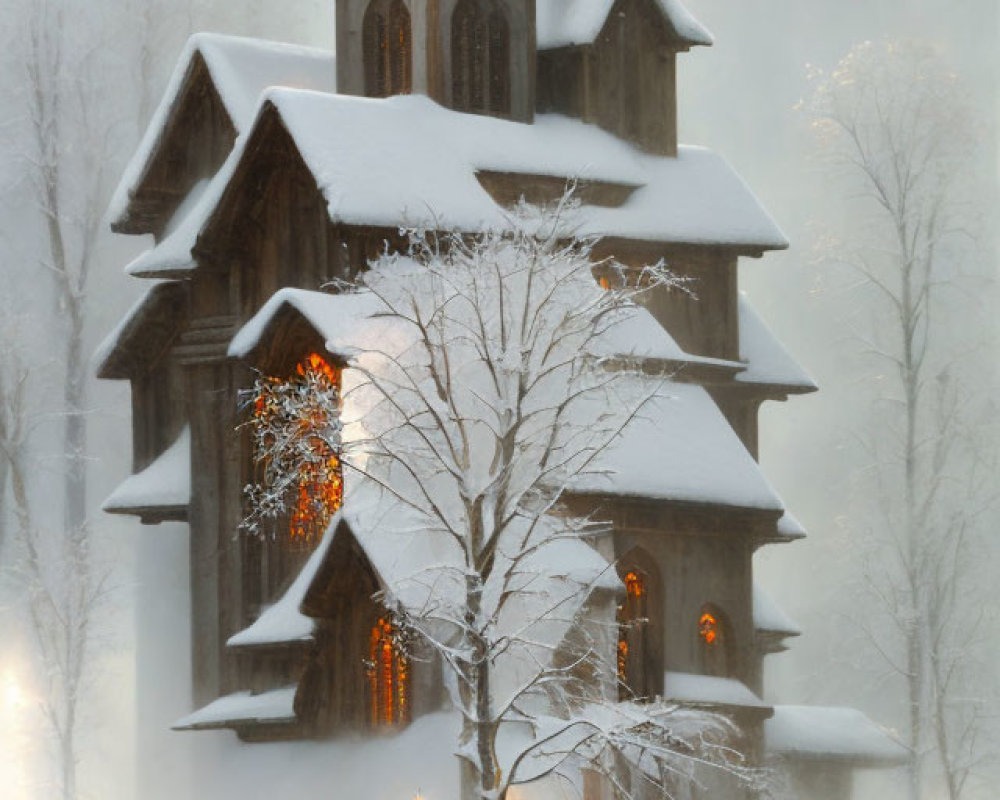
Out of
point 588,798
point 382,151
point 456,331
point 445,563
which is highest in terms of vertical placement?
point 382,151

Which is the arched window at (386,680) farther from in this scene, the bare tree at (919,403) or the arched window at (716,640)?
the bare tree at (919,403)

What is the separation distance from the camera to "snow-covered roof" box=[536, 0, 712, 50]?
38.8m

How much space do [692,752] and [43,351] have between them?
2435 centimetres

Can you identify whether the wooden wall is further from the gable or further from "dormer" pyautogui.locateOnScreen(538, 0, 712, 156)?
the gable

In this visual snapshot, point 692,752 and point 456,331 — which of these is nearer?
point 456,331

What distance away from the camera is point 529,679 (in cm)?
3153

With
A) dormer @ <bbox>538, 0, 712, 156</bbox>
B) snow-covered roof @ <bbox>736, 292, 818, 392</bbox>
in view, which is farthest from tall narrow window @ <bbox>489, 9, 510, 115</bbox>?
snow-covered roof @ <bbox>736, 292, 818, 392</bbox>

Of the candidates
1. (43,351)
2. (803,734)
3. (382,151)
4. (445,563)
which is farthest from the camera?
(43,351)

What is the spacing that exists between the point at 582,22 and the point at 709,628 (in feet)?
26.6

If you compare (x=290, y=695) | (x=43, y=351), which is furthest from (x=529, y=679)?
(x=43, y=351)

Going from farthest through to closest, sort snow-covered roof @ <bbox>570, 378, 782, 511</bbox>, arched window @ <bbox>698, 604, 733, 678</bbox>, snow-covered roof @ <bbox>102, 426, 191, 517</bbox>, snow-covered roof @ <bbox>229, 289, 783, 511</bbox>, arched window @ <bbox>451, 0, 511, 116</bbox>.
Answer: snow-covered roof @ <bbox>102, 426, 191, 517</bbox> → arched window @ <bbox>451, 0, 511, 116</bbox> → arched window @ <bbox>698, 604, 733, 678</bbox> → snow-covered roof @ <bbox>570, 378, 782, 511</bbox> → snow-covered roof @ <bbox>229, 289, 783, 511</bbox>

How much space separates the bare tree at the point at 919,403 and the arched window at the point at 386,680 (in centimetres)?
905

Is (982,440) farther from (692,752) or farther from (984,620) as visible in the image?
(692,752)

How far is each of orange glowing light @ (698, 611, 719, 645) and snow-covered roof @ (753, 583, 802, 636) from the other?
3.62m
